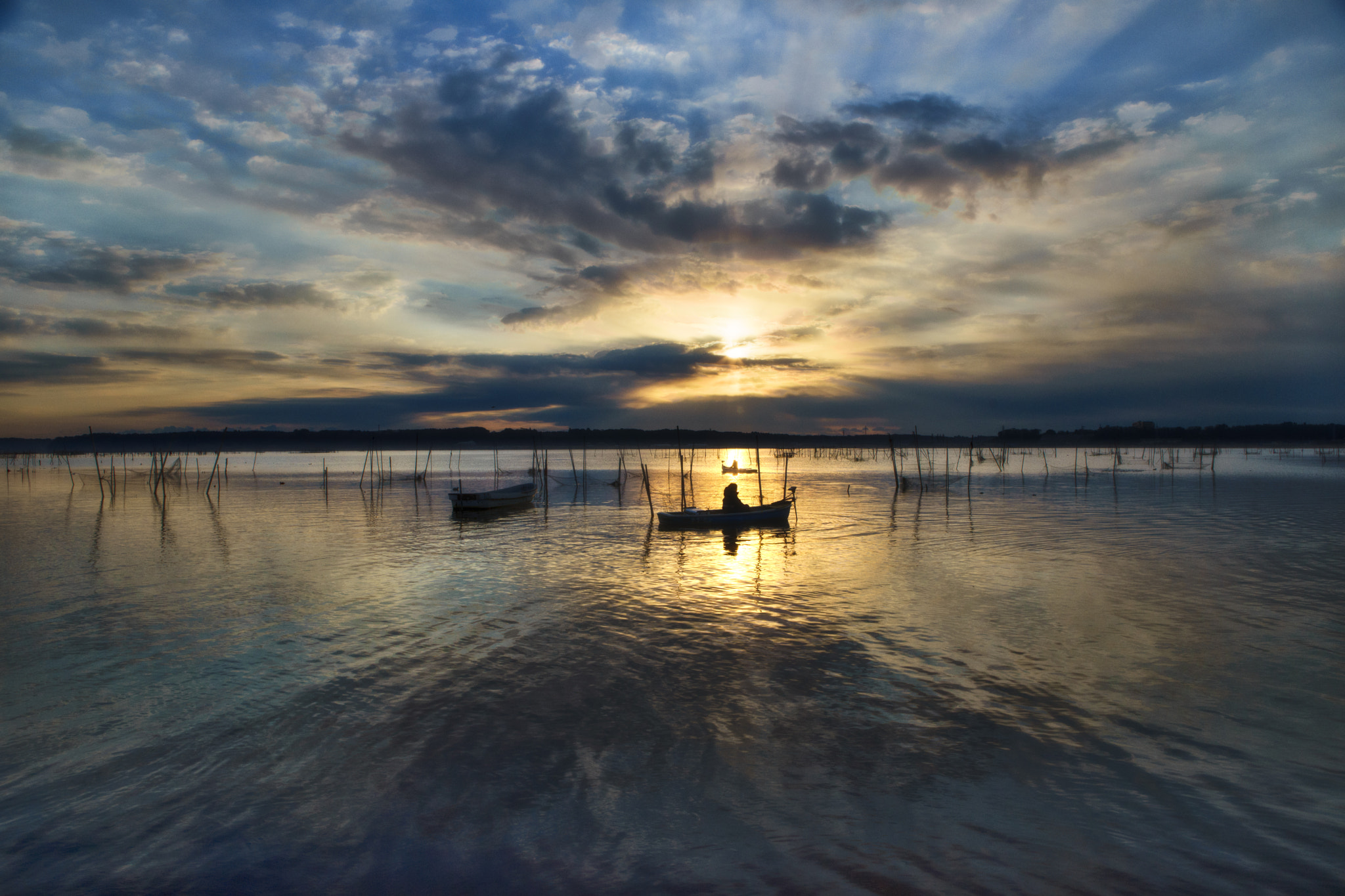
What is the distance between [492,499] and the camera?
93.8 ft

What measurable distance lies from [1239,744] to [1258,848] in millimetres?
2156

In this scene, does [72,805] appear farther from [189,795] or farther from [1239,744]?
[1239,744]

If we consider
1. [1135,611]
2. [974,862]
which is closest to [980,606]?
[1135,611]

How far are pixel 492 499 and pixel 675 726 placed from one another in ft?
75.9

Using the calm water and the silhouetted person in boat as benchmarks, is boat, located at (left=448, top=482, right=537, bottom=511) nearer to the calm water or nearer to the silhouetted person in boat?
the silhouetted person in boat

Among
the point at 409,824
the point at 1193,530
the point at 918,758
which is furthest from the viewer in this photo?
the point at 1193,530

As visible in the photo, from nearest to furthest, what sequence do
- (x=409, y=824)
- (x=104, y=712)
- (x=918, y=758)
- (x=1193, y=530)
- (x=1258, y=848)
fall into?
(x=1258, y=848)
(x=409, y=824)
(x=918, y=758)
(x=104, y=712)
(x=1193, y=530)

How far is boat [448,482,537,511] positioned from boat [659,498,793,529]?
898 cm

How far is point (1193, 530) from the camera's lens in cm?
2112

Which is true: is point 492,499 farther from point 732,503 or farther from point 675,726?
point 675,726

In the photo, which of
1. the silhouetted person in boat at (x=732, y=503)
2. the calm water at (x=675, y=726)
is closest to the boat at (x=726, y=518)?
the silhouetted person in boat at (x=732, y=503)

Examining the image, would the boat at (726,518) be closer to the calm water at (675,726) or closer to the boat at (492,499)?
the calm water at (675,726)

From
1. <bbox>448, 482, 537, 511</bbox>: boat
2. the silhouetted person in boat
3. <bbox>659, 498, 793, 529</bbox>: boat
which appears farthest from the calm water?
<bbox>448, 482, 537, 511</bbox>: boat

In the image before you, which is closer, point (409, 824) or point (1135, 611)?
point (409, 824)
